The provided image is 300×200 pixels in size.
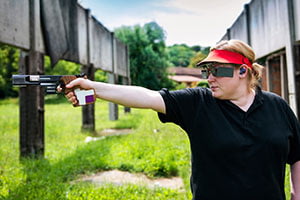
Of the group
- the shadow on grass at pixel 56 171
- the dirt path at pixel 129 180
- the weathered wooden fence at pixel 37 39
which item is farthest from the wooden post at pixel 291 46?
the weathered wooden fence at pixel 37 39

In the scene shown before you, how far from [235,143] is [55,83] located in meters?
1.22

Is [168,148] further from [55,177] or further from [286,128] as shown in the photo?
[286,128]

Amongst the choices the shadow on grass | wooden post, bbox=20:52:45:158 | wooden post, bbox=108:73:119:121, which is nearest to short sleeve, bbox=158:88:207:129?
the shadow on grass

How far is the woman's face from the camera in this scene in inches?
77.5

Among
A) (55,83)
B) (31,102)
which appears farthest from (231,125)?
(31,102)

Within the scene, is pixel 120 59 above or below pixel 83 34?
above

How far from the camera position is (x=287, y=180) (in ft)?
13.7

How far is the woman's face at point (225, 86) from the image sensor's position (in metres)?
1.97

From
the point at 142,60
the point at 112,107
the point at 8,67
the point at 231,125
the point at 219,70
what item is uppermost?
the point at 8,67

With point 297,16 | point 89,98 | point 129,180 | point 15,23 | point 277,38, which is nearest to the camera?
point 89,98

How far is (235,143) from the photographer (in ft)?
5.91

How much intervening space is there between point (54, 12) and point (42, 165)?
3.20m

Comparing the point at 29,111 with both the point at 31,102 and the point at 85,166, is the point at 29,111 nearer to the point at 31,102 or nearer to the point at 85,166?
the point at 31,102

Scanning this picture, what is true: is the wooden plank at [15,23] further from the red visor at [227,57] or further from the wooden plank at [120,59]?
the wooden plank at [120,59]
